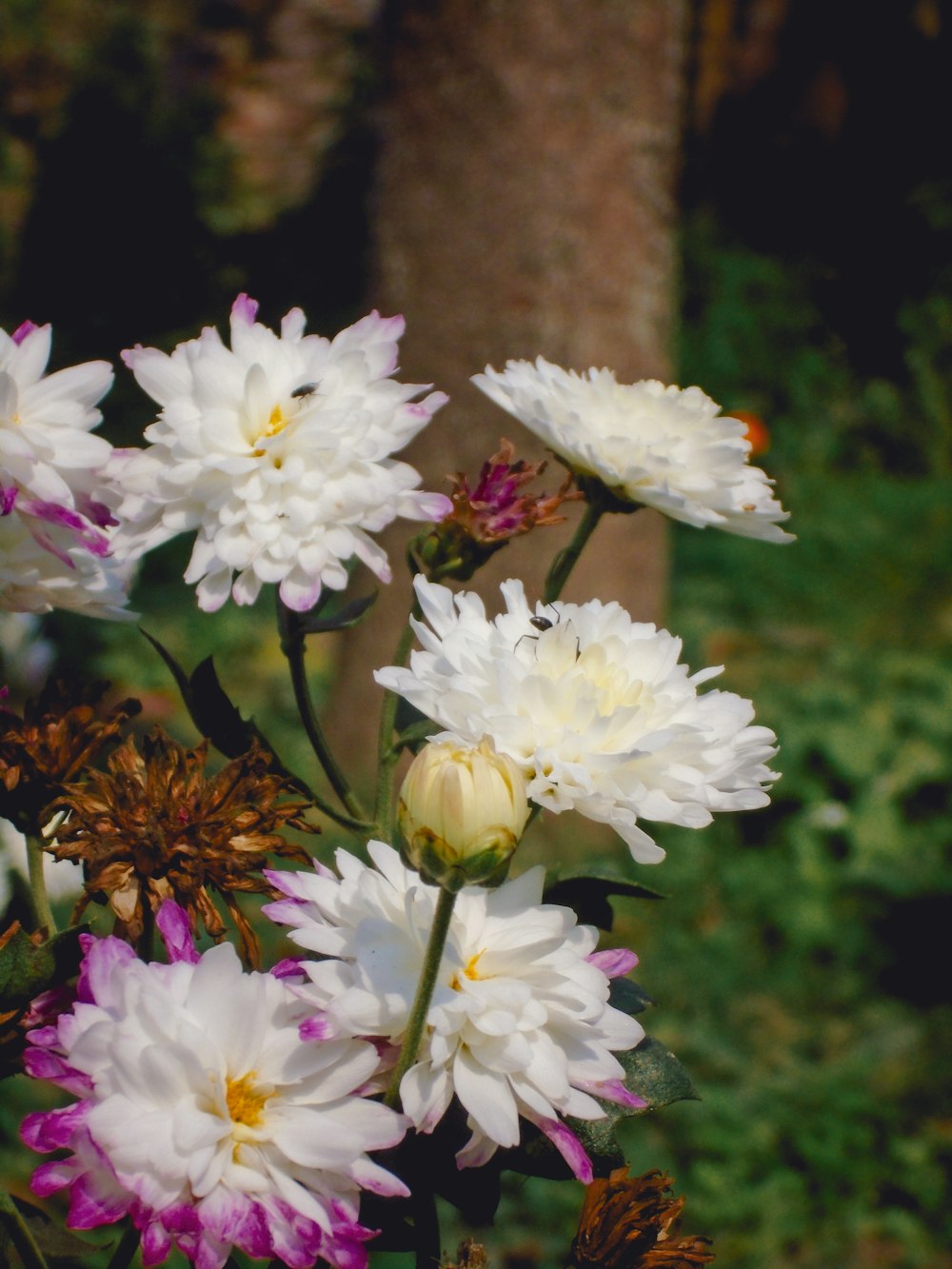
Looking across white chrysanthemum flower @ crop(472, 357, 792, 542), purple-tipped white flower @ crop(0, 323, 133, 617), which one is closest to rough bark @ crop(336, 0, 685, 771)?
white chrysanthemum flower @ crop(472, 357, 792, 542)

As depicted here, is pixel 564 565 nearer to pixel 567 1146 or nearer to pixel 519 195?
pixel 567 1146

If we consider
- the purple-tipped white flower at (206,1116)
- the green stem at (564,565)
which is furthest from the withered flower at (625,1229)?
the green stem at (564,565)

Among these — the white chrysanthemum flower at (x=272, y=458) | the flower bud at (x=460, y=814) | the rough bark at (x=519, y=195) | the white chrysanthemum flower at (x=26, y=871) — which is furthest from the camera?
the rough bark at (x=519, y=195)

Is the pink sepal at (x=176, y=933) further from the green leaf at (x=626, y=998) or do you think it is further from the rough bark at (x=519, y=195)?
the rough bark at (x=519, y=195)

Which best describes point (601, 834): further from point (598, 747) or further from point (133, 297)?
point (133, 297)

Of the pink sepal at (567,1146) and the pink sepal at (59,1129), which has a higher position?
the pink sepal at (59,1129)

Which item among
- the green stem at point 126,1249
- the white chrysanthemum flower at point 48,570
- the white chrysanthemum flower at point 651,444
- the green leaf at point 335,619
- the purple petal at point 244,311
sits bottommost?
the green stem at point 126,1249

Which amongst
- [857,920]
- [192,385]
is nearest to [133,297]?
[857,920]
